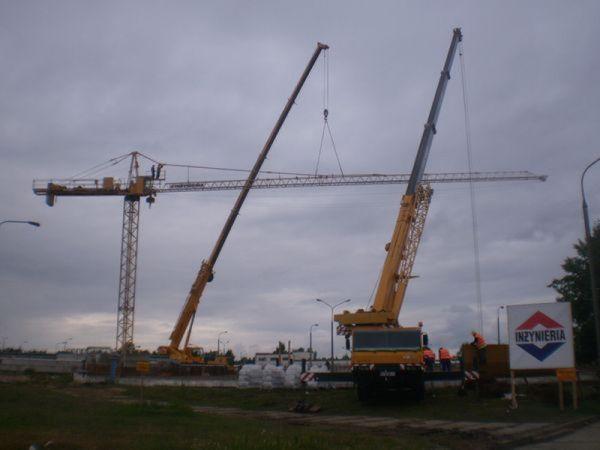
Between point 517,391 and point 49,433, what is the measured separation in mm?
19813

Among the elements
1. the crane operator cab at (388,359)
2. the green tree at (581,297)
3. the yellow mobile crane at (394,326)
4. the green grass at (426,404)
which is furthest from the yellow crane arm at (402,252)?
the green tree at (581,297)

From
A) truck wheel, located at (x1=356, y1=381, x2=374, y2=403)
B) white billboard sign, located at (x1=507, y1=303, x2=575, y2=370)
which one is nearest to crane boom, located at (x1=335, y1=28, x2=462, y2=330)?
truck wheel, located at (x1=356, y1=381, x2=374, y2=403)

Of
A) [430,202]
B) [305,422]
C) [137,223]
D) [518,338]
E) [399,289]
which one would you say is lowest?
[305,422]

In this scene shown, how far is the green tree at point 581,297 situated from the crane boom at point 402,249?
1837 centimetres

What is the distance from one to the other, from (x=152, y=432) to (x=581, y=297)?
40.6 meters

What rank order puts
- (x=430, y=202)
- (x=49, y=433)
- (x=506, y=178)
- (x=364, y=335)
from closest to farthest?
(x=49, y=433) < (x=364, y=335) < (x=430, y=202) < (x=506, y=178)

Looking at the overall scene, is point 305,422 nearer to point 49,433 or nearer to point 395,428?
point 395,428

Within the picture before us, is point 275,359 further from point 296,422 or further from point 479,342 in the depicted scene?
point 296,422

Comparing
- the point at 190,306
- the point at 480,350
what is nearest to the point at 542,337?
the point at 480,350

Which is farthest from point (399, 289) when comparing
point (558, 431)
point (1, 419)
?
point (1, 419)

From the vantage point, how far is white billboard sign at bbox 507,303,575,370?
23547 millimetres

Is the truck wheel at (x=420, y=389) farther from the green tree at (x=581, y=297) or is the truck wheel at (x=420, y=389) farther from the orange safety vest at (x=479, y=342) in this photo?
the green tree at (x=581, y=297)

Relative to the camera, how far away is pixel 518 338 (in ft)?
79.1

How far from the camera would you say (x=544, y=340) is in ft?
78.1
